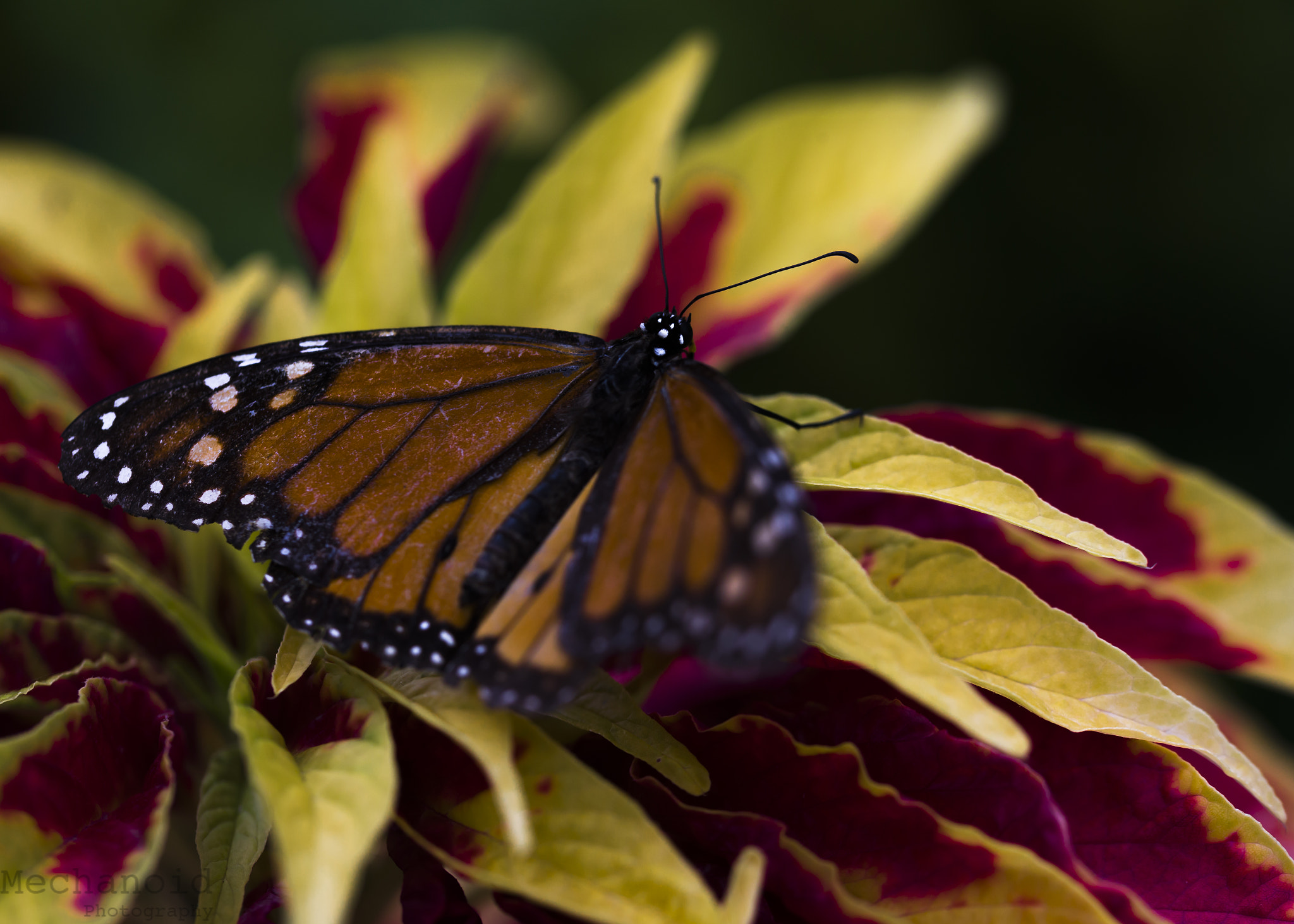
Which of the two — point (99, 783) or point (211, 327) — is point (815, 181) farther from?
point (99, 783)

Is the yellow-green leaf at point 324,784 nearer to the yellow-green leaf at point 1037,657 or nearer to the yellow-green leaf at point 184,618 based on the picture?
the yellow-green leaf at point 184,618

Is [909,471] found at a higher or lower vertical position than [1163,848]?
higher

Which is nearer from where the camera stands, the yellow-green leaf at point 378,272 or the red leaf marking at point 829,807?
the red leaf marking at point 829,807

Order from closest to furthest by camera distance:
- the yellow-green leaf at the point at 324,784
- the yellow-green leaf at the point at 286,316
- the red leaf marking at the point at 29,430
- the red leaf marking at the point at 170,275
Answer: the yellow-green leaf at the point at 324,784 < the red leaf marking at the point at 29,430 < the yellow-green leaf at the point at 286,316 < the red leaf marking at the point at 170,275

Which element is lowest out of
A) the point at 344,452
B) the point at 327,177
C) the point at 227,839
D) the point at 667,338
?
the point at 227,839

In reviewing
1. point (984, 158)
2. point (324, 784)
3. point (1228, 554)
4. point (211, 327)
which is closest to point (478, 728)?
point (324, 784)

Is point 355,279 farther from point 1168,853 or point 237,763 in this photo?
point 1168,853

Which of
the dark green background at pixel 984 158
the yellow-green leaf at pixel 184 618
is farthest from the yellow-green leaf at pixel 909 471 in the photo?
the dark green background at pixel 984 158
